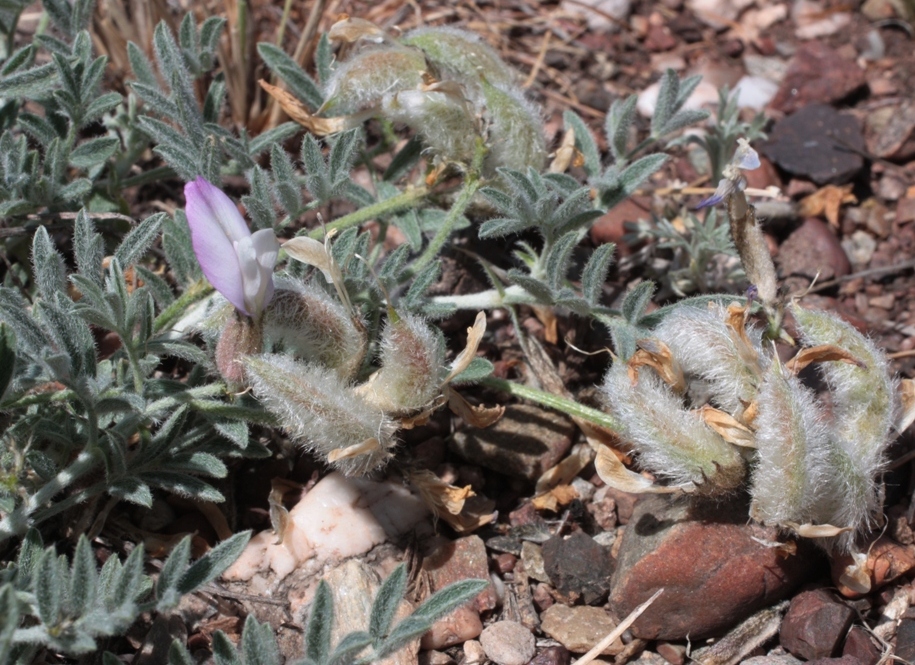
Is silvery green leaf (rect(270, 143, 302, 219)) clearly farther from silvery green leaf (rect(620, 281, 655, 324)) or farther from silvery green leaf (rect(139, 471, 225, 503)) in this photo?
silvery green leaf (rect(620, 281, 655, 324))

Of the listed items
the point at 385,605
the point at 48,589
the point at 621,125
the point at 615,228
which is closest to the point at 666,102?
the point at 621,125

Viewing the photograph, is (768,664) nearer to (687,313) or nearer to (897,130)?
(687,313)

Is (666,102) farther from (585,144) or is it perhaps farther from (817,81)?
(817,81)

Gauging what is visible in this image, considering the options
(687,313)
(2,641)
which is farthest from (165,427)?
(687,313)

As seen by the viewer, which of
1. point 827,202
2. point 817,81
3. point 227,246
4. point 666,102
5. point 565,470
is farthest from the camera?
point 817,81

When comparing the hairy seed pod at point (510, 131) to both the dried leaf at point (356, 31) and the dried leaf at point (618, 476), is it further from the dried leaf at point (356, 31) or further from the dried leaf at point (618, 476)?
the dried leaf at point (618, 476)

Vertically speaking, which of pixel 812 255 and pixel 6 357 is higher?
pixel 6 357

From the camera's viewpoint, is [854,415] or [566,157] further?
[566,157]
